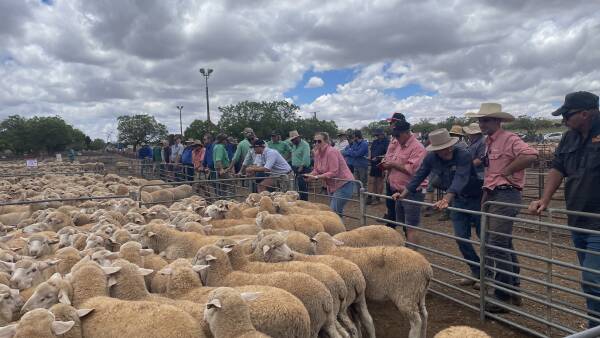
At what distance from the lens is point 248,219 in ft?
21.0

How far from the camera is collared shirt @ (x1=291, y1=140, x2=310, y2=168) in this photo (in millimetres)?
10367

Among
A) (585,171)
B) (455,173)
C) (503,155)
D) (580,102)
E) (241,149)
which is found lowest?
(455,173)

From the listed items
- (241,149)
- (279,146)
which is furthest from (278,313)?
(279,146)

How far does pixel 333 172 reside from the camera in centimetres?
778

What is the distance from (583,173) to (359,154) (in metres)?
9.11

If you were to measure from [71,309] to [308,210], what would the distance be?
4.18 meters

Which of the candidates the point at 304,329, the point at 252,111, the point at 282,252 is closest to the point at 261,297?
the point at 304,329

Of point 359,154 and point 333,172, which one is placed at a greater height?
point 359,154

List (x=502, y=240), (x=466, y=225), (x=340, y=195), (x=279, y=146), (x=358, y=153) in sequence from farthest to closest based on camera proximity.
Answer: (x=358, y=153), (x=279, y=146), (x=340, y=195), (x=466, y=225), (x=502, y=240)

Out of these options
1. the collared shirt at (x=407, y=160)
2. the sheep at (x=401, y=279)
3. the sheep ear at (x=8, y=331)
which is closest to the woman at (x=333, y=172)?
the collared shirt at (x=407, y=160)

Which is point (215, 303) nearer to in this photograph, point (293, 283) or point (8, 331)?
point (293, 283)

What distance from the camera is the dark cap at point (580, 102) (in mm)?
3674

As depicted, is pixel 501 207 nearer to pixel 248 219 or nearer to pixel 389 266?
pixel 389 266

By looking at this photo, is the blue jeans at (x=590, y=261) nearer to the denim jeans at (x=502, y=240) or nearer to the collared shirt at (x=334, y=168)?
the denim jeans at (x=502, y=240)
